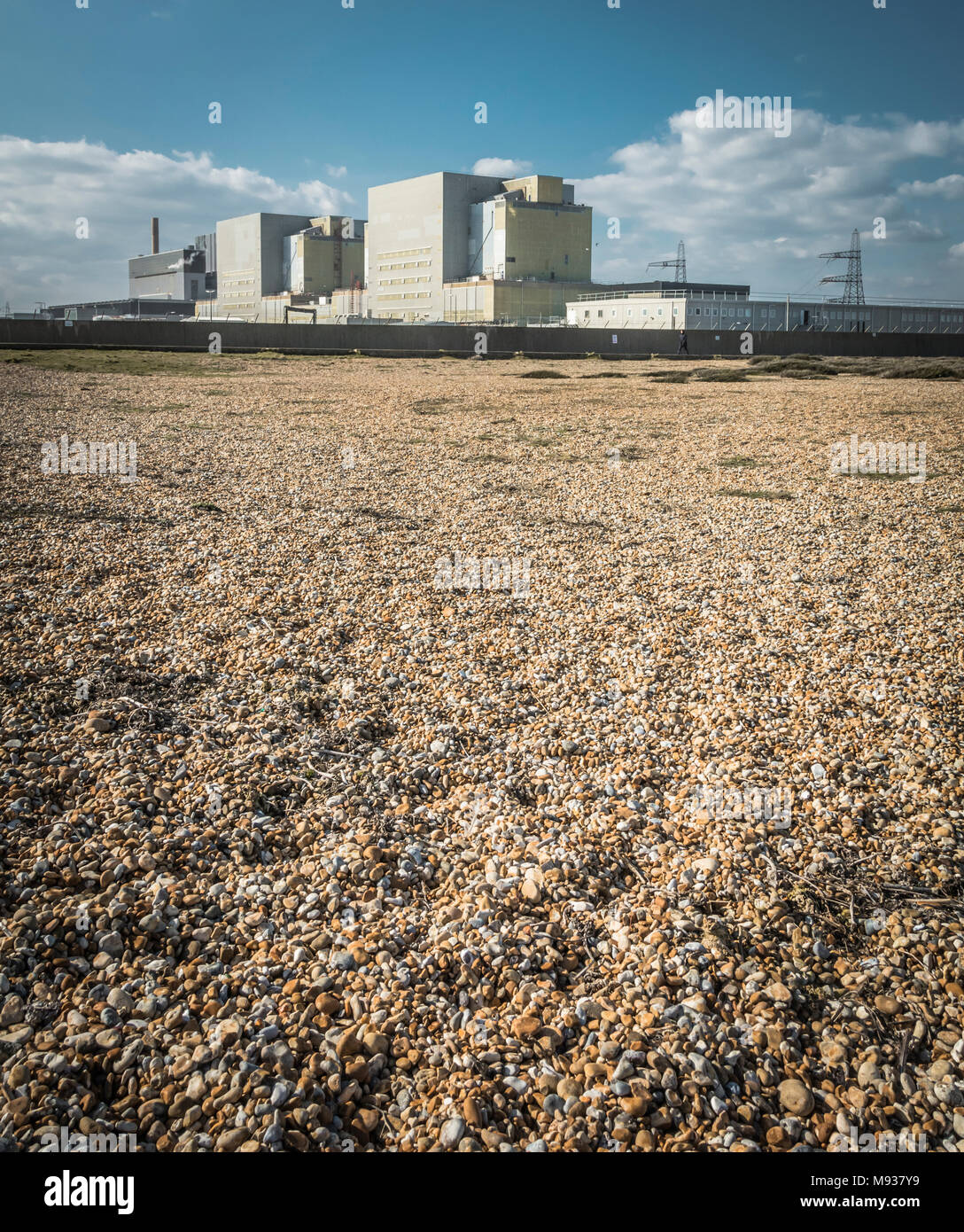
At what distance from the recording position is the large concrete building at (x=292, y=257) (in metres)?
112

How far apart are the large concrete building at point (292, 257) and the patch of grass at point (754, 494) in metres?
106

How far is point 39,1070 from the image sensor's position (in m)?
3.42

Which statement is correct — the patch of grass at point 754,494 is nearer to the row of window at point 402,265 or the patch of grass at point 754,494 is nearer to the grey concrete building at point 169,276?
the row of window at point 402,265

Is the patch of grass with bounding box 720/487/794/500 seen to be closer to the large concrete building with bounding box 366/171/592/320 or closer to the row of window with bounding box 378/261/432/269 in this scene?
the large concrete building with bounding box 366/171/592/320

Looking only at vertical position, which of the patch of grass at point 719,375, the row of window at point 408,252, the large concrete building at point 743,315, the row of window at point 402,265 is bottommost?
the patch of grass at point 719,375

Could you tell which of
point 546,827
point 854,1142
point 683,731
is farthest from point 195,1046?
point 683,731

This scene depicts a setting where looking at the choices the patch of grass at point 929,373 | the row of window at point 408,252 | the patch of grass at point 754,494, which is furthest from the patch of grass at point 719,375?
the row of window at point 408,252

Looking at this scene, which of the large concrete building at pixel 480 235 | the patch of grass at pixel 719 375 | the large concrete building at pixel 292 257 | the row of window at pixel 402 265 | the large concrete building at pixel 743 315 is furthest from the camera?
the large concrete building at pixel 292 257

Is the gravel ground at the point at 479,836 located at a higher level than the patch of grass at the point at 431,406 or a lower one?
lower

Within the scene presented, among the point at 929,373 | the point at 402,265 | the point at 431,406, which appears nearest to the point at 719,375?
the point at 929,373

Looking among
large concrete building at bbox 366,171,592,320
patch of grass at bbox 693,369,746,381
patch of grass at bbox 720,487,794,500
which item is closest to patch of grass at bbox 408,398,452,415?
patch of grass at bbox 720,487,794,500

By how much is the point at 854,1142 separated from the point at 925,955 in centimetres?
119

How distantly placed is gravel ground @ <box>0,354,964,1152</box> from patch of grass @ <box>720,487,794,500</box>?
2.05 metres
